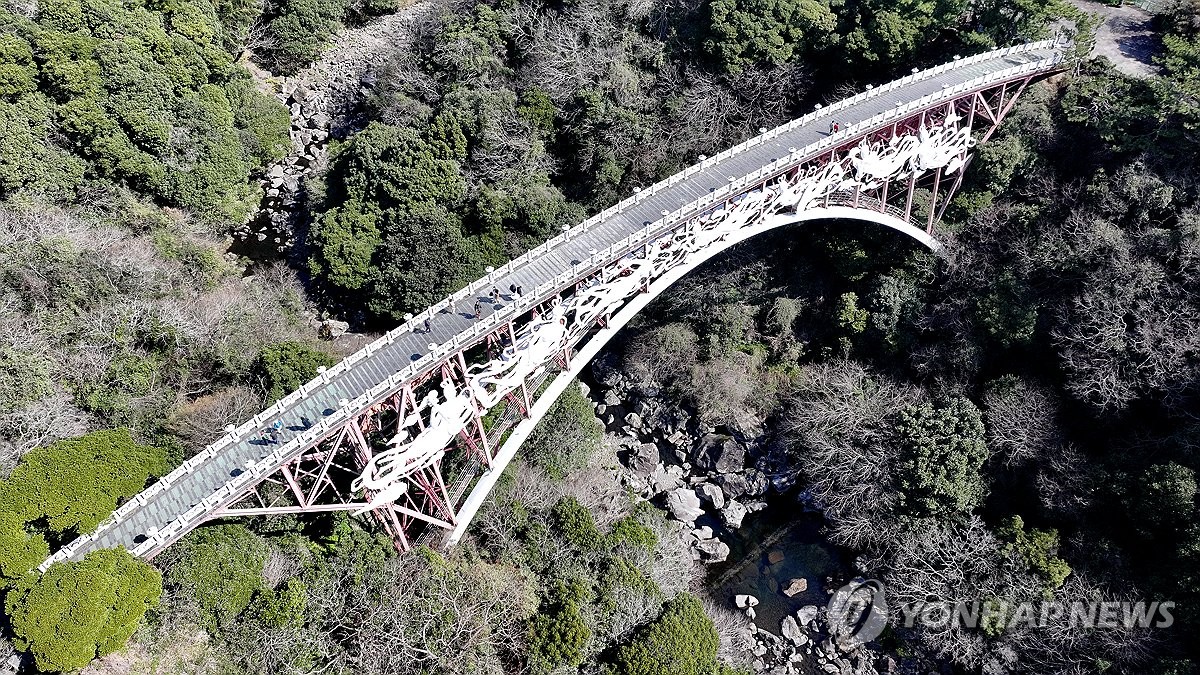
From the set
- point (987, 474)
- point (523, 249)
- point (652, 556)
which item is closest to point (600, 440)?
point (652, 556)

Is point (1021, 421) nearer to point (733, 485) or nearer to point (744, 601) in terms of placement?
point (733, 485)

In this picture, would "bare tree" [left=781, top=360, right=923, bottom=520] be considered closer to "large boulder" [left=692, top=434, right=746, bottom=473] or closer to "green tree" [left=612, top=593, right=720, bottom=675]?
"large boulder" [left=692, top=434, right=746, bottom=473]

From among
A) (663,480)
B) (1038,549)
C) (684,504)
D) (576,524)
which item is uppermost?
(1038,549)

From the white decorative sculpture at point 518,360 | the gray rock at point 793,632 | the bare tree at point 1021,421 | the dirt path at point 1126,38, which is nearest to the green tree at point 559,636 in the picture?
the white decorative sculpture at point 518,360

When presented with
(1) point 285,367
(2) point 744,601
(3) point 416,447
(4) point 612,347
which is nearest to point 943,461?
(2) point 744,601

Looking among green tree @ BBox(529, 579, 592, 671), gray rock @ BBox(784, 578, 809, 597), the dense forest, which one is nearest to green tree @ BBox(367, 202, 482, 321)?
the dense forest

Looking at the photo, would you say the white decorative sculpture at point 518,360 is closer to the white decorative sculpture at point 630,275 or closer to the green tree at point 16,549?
the white decorative sculpture at point 630,275
